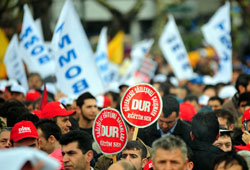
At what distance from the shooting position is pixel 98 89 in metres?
10.8

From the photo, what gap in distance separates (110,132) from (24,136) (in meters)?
1.10

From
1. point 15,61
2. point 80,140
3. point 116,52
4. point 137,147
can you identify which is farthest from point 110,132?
point 116,52

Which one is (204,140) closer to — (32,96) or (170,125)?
(170,125)

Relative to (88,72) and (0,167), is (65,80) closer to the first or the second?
(88,72)

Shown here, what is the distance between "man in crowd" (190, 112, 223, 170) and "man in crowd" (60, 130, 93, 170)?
1087 mm

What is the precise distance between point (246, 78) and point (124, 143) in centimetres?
432

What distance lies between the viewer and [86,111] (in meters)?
9.05

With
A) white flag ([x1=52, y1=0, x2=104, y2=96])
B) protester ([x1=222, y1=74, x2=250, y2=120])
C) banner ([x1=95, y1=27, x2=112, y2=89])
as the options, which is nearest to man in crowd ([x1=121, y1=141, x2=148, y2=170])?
protester ([x1=222, y1=74, x2=250, y2=120])

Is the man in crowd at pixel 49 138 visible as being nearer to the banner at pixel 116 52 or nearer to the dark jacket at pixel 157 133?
the dark jacket at pixel 157 133

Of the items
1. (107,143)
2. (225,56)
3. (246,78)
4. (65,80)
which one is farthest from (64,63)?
(225,56)

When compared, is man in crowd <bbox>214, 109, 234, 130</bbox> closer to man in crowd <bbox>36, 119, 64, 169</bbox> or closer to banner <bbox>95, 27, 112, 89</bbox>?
man in crowd <bbox>36, 119, 64, 169</bbox>

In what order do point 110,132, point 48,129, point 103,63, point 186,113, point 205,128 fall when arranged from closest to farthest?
point 205,128 → point 110,132 → point 48,129 → point 186,113 → point 103,63

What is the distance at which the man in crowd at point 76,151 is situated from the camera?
19.5 ft

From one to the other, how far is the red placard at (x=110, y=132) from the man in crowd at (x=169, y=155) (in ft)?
4.62
